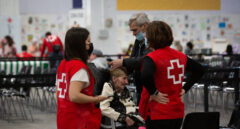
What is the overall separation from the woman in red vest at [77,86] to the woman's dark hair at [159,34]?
1.45 ft

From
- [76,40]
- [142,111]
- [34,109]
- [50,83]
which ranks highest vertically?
[76,40]

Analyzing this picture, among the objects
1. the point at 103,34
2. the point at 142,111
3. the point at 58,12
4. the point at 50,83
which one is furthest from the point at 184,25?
the point at 142,111

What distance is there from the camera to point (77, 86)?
9.32ft

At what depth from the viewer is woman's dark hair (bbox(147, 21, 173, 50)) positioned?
3076 millimetres

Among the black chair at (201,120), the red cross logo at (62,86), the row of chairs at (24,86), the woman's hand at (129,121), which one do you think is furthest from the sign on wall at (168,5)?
the red cross logo at (62,86)

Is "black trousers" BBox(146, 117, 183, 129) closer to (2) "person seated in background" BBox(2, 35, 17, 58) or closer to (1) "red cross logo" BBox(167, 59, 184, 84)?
(1) "red cross logo" BBox(167, 59, 184, 84)

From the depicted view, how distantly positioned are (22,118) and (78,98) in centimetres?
560

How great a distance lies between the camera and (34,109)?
9.33m

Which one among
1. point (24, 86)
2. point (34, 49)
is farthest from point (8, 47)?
point (24, 86)

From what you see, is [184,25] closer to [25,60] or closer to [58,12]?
[58,12]

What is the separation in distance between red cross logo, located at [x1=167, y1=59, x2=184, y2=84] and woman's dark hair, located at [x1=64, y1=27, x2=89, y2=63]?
1.94 feet

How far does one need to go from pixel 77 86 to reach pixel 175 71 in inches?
Result: 27.3

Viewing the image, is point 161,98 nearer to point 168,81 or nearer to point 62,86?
point 168,81

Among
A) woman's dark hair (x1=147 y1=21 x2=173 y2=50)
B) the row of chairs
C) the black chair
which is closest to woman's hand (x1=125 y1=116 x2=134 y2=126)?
the black chair
